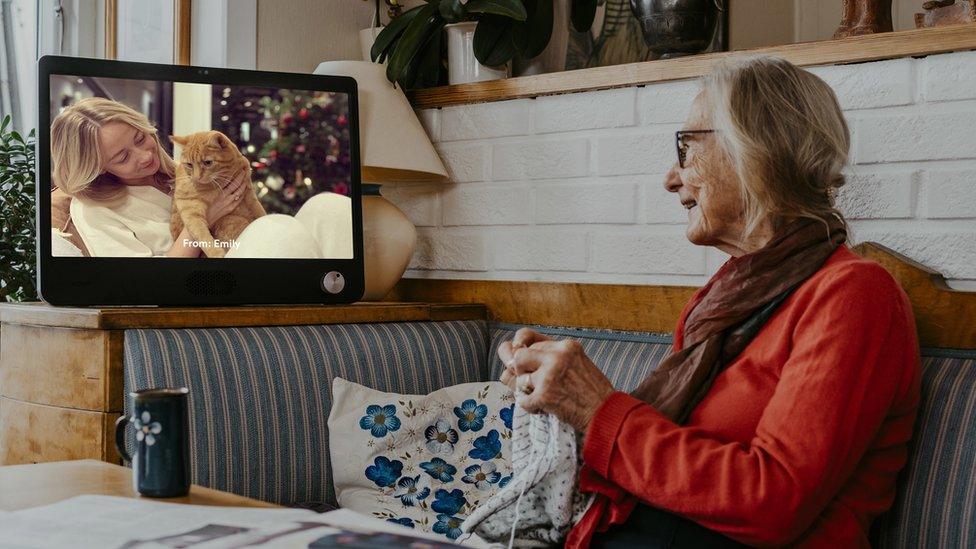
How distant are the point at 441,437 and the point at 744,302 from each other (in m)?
0.64

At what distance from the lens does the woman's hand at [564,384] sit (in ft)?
4.69

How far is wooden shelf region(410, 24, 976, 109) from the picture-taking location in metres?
1.68

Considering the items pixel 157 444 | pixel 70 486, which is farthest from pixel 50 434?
pixel 157 444

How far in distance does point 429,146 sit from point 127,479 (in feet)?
3.95

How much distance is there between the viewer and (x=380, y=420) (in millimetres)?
1840

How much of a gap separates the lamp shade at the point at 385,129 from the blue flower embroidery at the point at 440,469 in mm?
692

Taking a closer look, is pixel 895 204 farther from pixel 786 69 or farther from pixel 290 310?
pixel 290 310

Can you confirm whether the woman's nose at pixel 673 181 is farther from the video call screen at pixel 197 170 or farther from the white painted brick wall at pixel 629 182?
the video call screen at pixel 197 170

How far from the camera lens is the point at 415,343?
2.08m

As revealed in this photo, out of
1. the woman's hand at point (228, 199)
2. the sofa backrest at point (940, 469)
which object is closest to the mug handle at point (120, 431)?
the woman's hand at point (228, 199)

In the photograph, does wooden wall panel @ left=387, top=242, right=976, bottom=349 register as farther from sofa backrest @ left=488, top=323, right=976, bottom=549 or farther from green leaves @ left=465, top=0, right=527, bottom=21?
green leaves @ left=465, top=0, right=527, bottom=21

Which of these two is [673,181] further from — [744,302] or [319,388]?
[319,388]

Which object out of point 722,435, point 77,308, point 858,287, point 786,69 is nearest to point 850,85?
point 786,69

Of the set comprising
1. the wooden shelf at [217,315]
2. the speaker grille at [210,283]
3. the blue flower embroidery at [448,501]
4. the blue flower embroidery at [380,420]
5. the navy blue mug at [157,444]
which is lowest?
the blue flower embroidery at [448,501]
